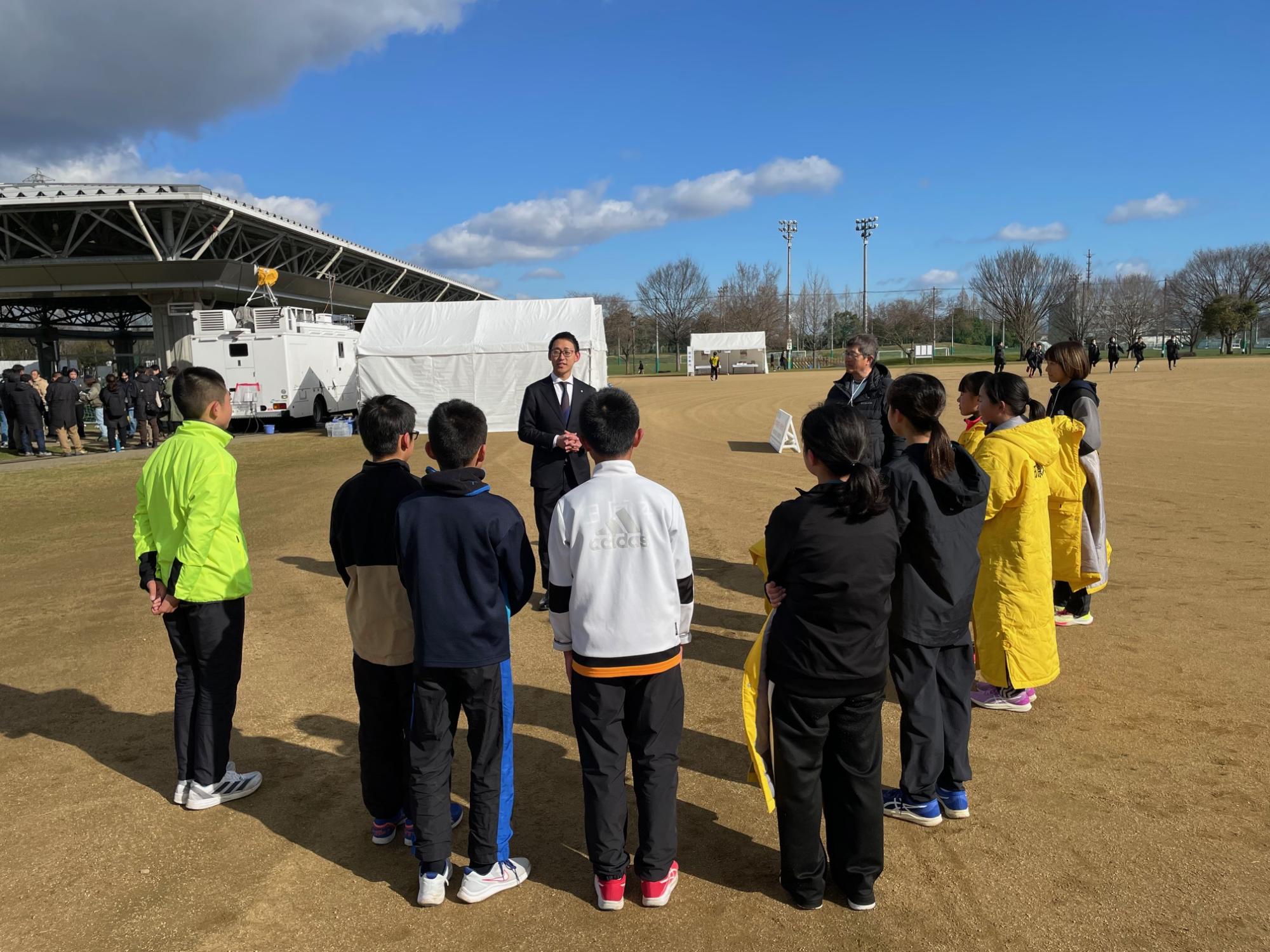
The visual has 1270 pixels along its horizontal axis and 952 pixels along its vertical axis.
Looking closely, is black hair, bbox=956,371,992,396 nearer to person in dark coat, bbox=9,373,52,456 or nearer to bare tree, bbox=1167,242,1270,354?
person in dark coat, bbox=9,373,52,456

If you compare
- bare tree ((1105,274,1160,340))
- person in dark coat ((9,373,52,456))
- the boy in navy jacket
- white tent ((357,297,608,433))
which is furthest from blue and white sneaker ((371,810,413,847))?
bare tree ((1105,274,1160,340))

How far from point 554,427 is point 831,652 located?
3.77 m

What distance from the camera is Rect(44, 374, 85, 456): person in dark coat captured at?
18087 millimetres

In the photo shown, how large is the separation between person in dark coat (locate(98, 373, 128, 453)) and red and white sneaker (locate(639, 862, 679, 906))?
19334mm

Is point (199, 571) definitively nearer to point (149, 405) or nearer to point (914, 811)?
point (914, 811)

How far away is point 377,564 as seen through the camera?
3104mm

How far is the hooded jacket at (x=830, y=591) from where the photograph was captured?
2.65m

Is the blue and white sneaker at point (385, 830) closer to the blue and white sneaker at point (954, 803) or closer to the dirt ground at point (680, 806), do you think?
the dirt ground at point (680, 806)

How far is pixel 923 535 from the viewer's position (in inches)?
126

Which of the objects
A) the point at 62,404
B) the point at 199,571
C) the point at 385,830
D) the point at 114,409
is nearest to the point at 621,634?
the point at 385,830

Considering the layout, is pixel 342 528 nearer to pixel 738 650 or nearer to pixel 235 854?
pixel 235 854

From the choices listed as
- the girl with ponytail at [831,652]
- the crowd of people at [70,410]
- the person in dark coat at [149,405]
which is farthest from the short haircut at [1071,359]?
the person in dark coat at [149,405]

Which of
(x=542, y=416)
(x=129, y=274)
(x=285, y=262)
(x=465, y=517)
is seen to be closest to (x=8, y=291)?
(x=129, y=274)

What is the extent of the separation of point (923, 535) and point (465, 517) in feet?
5.97
